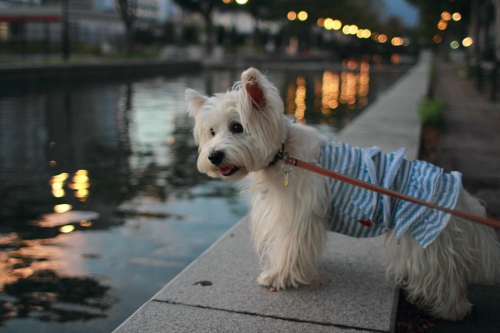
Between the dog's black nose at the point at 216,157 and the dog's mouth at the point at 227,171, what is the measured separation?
2.8 inches

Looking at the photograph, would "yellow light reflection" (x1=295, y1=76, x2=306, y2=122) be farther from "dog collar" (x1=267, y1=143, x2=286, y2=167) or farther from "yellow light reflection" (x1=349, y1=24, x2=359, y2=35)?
"yellow light reflection" (x1=349, y1=24, x2=359, y2=35)

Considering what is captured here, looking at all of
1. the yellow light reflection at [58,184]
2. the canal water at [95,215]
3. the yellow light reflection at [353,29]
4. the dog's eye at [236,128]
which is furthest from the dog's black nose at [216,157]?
the yellow light reflection at [353,29]

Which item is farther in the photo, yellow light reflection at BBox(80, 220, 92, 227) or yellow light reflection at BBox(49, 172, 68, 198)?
yellow light reflection at BBox(49, 172, 68, 198)

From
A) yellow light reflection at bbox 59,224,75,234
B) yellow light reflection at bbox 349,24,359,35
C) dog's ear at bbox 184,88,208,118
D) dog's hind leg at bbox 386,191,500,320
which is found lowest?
yellow light reflection at bbox 59,224,75,234

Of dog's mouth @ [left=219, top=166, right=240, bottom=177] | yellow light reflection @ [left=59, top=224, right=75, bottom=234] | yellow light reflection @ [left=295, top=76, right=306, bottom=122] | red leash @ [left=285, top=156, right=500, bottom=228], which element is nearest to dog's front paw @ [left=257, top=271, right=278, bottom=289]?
red leash @ [left=285, top=156, right=500, bottom=228]

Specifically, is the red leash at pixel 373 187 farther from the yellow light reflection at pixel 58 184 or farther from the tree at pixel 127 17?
the tree at pixel 127 17

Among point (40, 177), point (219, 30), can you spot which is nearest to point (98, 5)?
point (219, 30)

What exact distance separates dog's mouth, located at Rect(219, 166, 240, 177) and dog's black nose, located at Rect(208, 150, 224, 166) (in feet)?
0.23

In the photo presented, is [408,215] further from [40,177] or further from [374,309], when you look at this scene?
[40,177]

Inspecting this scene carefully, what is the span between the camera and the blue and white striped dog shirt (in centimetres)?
351

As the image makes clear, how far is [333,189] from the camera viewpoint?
3.72 m

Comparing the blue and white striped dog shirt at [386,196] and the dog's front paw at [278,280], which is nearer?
the blue and white striped dog shirt at [386,196]

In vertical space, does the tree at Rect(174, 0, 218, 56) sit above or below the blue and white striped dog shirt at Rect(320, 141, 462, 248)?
above

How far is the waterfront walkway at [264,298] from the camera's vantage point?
3.27 meters
